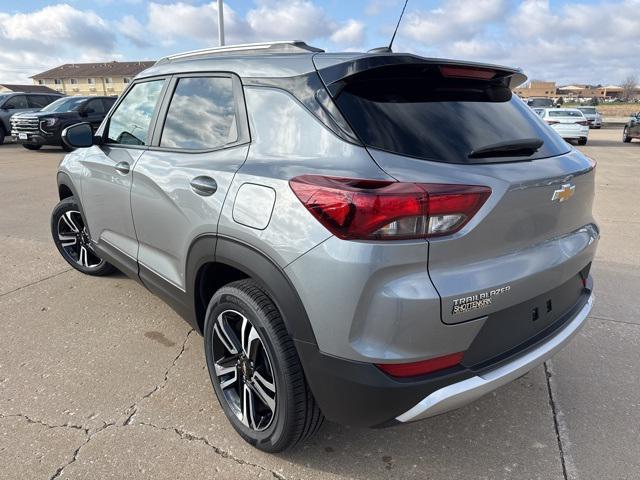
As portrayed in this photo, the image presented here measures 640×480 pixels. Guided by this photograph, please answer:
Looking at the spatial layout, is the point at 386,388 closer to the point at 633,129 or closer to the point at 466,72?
the point at 466,72

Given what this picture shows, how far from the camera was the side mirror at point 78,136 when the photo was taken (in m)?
3.38

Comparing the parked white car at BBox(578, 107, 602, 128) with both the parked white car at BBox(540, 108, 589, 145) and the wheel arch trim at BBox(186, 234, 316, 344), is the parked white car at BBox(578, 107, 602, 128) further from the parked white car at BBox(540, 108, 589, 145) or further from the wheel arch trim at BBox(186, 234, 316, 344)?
the wheel arch trim at BBox(186, 234, 316, 344)

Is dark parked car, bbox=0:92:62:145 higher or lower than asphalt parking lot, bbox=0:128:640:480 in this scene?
higher

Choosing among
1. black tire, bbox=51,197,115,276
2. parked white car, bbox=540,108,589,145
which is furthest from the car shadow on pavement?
parked white car, bbox=540,108,589,145

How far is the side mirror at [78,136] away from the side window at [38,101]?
17293mm

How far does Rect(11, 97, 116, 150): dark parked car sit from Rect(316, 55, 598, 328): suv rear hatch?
13789 millimetres

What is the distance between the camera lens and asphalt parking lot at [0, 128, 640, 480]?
7.15ft

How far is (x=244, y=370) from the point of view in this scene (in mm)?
2291

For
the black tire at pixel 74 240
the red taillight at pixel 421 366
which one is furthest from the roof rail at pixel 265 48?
the black tire at pixel 74 240

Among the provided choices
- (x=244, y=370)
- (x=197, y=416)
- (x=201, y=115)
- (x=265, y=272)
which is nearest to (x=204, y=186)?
(x=201, y=115)

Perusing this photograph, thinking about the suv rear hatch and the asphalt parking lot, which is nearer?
the suv rear hatch

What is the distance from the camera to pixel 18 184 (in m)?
9.06

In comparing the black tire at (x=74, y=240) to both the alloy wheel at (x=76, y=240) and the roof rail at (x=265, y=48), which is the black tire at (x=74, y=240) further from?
the roof rail at (x=265, y=48)

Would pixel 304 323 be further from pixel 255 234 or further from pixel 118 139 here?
pixel 118 139
